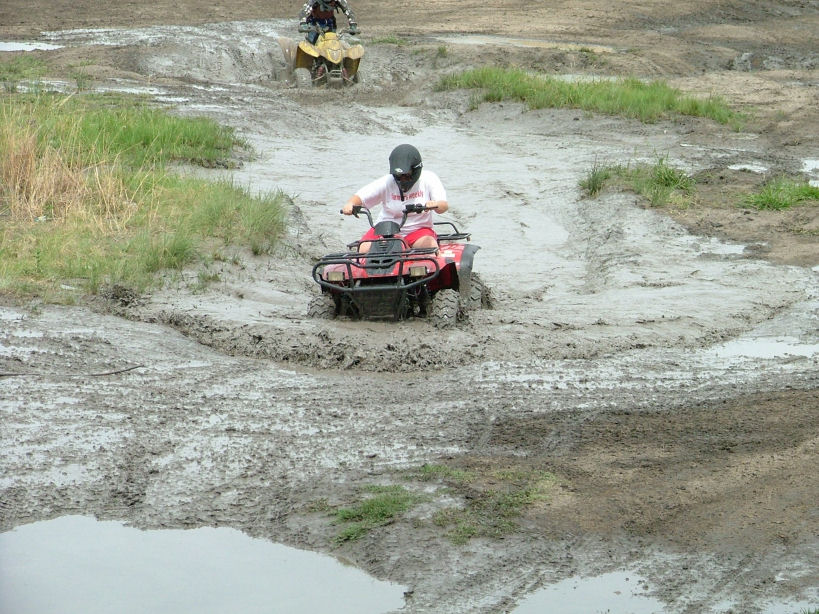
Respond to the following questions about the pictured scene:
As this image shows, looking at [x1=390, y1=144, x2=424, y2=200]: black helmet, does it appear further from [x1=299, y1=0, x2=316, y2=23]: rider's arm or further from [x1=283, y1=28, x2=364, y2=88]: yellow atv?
[x1=283, y1=28, x2=364, y2=88]: yellow atv

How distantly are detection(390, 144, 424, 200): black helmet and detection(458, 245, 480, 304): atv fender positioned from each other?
78cm

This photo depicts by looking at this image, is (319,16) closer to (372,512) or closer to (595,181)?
(595,181)

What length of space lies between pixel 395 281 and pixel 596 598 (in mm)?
4530

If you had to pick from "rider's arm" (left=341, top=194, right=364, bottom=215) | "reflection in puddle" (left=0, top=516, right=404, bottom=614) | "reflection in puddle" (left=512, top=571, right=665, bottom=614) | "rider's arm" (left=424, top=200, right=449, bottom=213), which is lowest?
"reflection in puddle" (left=0, top=516, right=404, bottom=614)

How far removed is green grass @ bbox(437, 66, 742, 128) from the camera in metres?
20.0

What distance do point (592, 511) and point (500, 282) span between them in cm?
618

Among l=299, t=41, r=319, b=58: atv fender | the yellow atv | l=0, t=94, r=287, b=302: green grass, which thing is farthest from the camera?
the yellow atv

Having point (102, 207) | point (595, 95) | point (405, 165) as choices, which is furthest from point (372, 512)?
point (595, 95)

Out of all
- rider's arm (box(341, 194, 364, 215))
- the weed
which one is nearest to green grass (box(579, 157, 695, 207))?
the weed

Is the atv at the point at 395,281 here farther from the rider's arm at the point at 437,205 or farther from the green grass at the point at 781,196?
the green grass at the point at 781,196

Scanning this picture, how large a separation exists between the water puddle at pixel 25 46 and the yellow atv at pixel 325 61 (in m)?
5.70

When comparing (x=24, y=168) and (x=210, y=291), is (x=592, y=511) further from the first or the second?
(x=24, y=168)

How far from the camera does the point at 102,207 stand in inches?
486

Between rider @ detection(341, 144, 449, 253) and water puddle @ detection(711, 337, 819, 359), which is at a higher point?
rider @ detection(341, 144, 449, 253)
